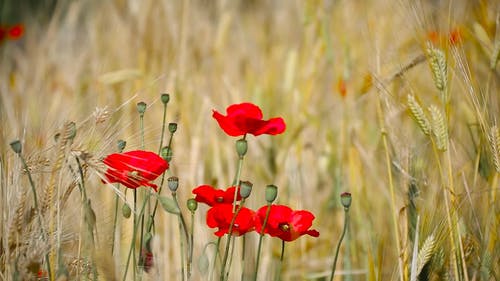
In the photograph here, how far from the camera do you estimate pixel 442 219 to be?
91 centimetres

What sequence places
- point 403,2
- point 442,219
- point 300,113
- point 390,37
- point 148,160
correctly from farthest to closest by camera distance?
1. point 390,37
2. point 300,113
3. point 403,2
4. point 442,219
5. point 148,160

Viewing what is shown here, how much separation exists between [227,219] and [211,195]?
0.04 m

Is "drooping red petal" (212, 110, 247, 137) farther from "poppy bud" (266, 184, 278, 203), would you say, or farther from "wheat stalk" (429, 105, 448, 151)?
"wheat stalk" (429, 105, 448, 151)

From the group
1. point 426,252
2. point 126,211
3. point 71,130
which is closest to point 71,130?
point 71,130

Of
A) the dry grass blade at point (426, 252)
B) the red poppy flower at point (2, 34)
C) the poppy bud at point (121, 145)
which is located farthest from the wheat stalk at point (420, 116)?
the red poppy flower at point (2, 34)

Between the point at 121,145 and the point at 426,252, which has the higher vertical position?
the point at 121,145

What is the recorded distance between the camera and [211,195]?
2.72 feet

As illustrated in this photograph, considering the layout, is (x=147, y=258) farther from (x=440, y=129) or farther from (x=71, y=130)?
(x=440, y=129)

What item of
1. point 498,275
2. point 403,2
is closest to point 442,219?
point 498,275

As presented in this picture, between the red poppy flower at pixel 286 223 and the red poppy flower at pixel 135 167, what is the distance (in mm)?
124

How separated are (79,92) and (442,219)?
3.94ft

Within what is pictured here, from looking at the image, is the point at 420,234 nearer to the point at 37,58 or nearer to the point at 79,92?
the point at 79,92

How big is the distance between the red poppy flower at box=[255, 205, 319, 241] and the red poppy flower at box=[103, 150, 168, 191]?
0.41 ft

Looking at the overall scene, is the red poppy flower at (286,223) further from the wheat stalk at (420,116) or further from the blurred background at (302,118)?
the wheat stalk at (420,116)
